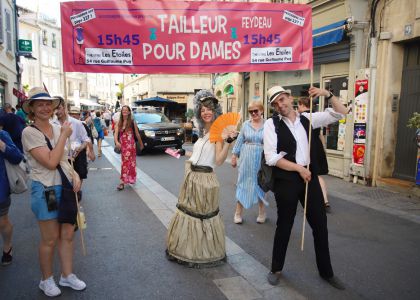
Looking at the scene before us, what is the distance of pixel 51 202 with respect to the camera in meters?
3.04

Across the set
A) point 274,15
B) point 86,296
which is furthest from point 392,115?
point 86,296

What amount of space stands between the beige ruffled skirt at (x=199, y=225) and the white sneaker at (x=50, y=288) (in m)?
1.22

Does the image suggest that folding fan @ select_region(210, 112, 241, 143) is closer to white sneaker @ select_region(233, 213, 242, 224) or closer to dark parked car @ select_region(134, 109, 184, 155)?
white sneaker @ select_region(233, 213, 242, 224)

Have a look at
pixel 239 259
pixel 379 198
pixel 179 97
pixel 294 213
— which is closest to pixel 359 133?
pixel 379 198

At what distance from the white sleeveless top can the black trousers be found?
30.3 inches

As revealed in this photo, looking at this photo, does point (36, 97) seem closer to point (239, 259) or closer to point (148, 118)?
point (239, 259)

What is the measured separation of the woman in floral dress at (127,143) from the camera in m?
7.85

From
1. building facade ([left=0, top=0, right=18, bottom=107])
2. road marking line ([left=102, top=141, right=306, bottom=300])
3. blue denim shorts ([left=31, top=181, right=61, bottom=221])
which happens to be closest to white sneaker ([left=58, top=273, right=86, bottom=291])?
blue denim shorts ([left=31, top=181, right=61, bottom=221])

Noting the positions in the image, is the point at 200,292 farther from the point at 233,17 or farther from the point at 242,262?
the point at 233,17

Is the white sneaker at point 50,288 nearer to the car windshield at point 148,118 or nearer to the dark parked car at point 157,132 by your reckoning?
the dark parked car at point 157,132

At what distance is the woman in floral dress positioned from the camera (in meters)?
7.85

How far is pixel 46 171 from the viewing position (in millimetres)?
3088

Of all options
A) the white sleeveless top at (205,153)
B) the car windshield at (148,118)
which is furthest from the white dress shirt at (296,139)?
the car windshield at (148,118)

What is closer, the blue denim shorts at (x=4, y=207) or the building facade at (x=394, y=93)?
the blue denim shorts at (x=4, y=207)
